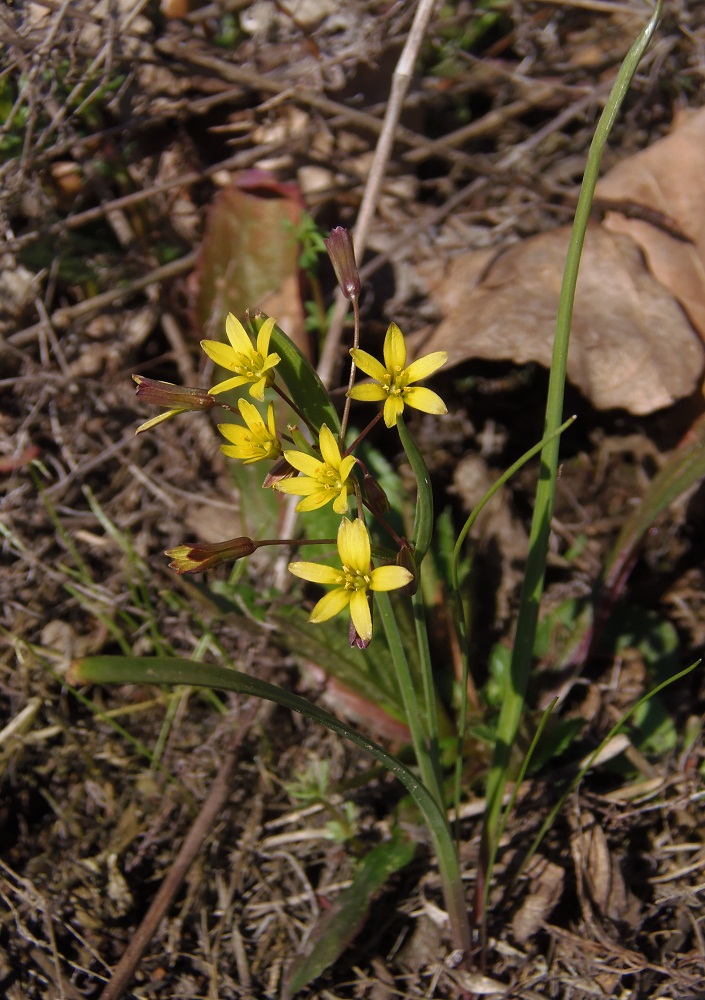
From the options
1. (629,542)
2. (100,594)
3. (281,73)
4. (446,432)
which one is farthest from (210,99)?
(629,542)

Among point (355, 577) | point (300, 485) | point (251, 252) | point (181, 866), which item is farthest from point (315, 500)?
point (251, 252)

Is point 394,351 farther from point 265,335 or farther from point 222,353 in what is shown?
point 222,353

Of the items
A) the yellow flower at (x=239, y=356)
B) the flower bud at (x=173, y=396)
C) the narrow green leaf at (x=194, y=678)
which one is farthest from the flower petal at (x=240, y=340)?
the narrow green leaf at (x=194, y=678)

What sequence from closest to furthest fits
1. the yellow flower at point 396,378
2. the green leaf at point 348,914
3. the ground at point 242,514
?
the yellow flower at point 396,378 < the green leaf at point 348,914 < the ground at point 242,514

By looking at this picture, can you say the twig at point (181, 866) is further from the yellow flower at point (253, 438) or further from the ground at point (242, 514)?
the yellow flower at point (253, 438)

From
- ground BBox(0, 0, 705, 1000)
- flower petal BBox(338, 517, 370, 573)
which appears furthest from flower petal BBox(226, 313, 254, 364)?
ground BBox(0, 0, 705, 1000)

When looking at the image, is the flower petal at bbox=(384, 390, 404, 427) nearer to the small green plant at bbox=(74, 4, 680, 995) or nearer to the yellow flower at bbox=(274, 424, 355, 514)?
the small green plant at bbox=(74, 4, 680, 995)

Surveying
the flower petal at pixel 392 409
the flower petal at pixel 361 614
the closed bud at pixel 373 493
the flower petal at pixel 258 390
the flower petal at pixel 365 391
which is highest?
the flower petal at pixel 258 390
